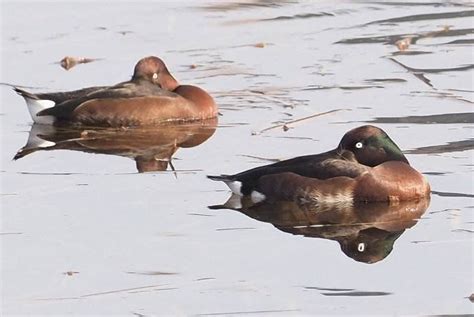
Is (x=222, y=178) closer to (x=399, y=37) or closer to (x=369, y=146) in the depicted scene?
(x=369, y=146)

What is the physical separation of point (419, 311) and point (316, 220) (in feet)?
8.14

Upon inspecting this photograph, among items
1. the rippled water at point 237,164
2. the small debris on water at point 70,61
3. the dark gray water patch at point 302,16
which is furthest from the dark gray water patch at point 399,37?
the small debris on water at point 70,61

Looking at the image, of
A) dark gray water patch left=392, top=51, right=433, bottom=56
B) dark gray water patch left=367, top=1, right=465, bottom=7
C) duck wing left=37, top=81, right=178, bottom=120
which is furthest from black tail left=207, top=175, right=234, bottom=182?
dark gray water patch left=367, top=1, right=465, bottom=7

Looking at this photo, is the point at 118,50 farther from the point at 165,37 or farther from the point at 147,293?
the point at 147,293

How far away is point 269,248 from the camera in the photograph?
9984 mm

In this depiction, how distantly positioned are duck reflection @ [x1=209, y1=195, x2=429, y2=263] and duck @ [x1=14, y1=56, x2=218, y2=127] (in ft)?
11.2

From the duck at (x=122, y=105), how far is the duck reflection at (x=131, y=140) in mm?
85

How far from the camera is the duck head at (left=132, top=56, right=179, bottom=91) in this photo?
15.2 m

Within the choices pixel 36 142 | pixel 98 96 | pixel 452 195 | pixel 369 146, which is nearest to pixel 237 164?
pixel 369 146

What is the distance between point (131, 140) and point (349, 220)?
12.7 ft

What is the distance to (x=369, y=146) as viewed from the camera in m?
11.4

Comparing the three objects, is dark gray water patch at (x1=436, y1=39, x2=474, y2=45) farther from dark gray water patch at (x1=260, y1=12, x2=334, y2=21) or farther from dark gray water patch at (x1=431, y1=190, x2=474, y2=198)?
dark gray water patch at (x1=431, y1=190, x2=474, y2=198)


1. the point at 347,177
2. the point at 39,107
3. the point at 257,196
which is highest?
the point at 347,177

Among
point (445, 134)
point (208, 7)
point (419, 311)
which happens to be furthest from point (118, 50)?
point (419, 311)
